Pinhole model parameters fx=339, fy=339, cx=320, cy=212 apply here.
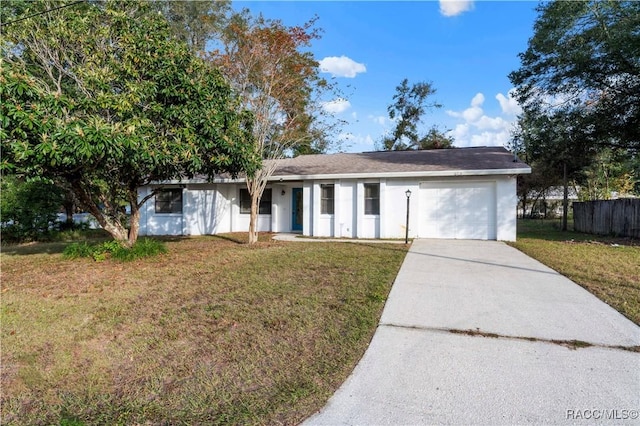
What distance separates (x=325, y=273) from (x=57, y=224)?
14.3 meters

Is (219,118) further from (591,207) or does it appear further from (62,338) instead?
(591,207)

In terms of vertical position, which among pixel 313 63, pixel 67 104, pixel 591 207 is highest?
pixel 313 63

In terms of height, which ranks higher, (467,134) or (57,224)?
(467,134)

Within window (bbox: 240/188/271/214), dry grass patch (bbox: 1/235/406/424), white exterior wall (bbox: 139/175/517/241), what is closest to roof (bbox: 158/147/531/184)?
white exterior wall (bbox: 139/175/517/241)

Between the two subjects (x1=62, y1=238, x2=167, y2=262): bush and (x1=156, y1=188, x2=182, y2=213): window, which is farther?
(x1=156, y1=188, x2=182, y2=213): window

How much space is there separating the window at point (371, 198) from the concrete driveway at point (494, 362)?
282 inches

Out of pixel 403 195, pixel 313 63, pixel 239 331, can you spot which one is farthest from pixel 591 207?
pixel 239 331

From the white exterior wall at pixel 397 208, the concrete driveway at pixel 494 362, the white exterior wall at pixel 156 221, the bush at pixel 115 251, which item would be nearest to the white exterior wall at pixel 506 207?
the white exterior wall at pixel 397 208

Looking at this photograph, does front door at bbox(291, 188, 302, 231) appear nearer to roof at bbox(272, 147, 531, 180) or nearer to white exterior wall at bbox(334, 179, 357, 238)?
roof at bbox(272, 147, 531, 180)

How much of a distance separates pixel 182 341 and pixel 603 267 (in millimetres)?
7995

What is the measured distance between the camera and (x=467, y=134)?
29.8 m

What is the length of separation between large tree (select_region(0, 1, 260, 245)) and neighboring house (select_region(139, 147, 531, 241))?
3.56m

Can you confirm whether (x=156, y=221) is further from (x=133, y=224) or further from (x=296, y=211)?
(x=133, y=224)

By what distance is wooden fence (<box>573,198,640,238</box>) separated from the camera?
11930mm
